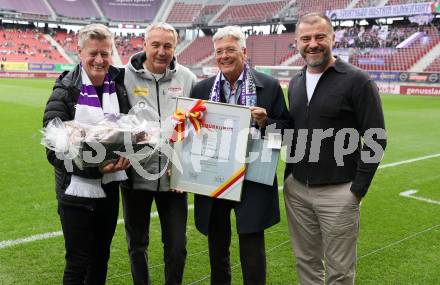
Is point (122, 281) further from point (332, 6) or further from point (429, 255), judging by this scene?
point (332, 6)

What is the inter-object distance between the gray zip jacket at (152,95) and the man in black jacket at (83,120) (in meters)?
0.25

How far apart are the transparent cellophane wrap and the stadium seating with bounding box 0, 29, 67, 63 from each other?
5119 cm

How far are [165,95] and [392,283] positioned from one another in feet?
7.97

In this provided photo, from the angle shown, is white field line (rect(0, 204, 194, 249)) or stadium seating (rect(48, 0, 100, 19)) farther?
stadium seating (rect(48, 0, 100, 19))

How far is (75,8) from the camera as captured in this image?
64.9 meters

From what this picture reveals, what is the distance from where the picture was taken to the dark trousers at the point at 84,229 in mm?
2713

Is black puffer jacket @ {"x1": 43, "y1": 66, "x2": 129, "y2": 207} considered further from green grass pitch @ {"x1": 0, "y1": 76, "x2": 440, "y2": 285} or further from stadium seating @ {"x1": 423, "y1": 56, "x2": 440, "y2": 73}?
stadium seating @ {"x1": 423, "y1": 56, "x2": 440, "y2": 73}

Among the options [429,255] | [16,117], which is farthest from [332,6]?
[429,255]

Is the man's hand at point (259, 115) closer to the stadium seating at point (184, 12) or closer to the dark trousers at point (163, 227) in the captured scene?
the dark trousers at point (163, 227)

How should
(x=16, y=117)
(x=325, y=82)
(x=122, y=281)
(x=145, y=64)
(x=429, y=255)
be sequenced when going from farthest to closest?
1. (x=16, y=117)
2. (x=429, y=255)
3. (x=122, y=281)
4. (x=145, y=64)
5. (x=325, y=82)

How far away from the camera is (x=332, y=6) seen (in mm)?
49281

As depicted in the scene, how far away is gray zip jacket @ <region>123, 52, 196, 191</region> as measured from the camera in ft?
10.2

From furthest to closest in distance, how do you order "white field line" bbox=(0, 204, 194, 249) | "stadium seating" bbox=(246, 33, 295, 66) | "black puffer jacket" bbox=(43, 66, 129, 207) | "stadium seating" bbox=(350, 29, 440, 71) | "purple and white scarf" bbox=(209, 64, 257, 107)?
1. "stadium seating" bbox=(246, 33, 295, 66)
2. "stadium seating" bbox=(350, 29, 440, 71)
3. "white field line" bbox=(0, 204, 194, 249)
4. "purple and white scarf" bbox=(209, 64, 257, 107)
5. "black puffer jacket" bbox=(43, 66, 129, 207)

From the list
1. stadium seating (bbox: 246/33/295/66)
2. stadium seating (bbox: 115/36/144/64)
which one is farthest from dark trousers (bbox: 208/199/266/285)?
stadium seating (bbox: 115/36/144/64)
